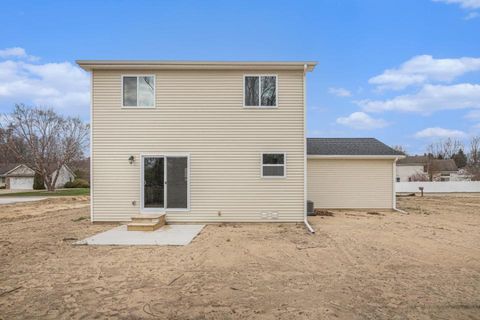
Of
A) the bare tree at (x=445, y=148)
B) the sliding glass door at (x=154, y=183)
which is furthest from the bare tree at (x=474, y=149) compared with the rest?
the sliding glass door at (x=154, y=183)

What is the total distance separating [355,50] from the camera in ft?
49.2

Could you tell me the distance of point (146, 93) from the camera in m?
10.2

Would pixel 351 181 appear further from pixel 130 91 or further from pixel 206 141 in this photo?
pixel 130 91

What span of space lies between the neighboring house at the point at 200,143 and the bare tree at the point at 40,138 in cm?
2655

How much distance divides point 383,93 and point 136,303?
74.9 feet

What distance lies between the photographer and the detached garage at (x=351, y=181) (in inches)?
546

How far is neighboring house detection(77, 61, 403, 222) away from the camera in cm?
1004

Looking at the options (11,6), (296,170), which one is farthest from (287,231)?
(11,6)

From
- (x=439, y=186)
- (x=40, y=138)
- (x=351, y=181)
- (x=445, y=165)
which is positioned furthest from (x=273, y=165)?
(x=445, y=165)

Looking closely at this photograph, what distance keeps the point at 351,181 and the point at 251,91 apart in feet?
22.0

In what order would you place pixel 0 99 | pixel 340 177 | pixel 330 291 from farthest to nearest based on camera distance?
pixel 0 99, pixel 340 177, pixel 330 291

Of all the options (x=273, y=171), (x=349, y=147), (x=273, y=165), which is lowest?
(x=273, y=171)

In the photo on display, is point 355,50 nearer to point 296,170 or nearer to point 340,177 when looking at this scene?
point 340,177

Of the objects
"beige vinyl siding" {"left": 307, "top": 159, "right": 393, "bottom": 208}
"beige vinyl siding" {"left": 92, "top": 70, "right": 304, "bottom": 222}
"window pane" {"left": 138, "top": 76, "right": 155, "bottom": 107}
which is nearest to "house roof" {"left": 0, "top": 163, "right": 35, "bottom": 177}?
"beige vinyl siding" {"left": 92, "top": 70, "right": 304, "bottom": 222}
